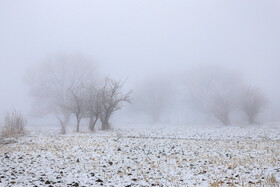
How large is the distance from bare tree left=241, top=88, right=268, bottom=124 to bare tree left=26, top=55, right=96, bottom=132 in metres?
30.9

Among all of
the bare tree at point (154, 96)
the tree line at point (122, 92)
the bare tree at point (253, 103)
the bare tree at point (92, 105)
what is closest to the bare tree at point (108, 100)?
the tree line at point (122, 92)

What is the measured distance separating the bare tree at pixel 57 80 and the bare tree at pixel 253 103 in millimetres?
30946

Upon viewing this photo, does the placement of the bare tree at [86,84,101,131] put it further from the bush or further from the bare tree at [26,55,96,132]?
the bare tree at [26,55,96,132]

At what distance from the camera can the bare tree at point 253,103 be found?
36844mm

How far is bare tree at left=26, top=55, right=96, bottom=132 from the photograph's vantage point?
1512 inches

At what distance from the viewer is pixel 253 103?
3688cm

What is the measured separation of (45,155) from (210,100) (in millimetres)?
38197

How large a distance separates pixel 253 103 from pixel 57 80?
38397 mm

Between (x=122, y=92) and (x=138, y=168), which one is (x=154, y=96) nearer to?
(x=122, y=92)

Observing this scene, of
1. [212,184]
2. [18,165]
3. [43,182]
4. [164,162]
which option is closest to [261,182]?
[212,184]

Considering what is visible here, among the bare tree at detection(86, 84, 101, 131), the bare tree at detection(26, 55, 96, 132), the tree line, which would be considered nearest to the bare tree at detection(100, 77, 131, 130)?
the tree line

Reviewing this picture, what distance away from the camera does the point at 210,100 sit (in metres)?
42.3

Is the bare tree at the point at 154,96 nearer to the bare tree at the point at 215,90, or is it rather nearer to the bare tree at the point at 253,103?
the bare tree at the point at 215,90

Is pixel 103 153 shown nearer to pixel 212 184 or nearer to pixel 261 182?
pixel 212 184
